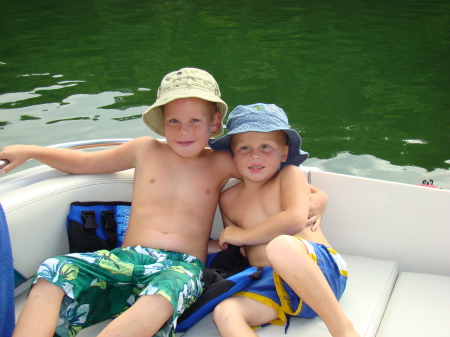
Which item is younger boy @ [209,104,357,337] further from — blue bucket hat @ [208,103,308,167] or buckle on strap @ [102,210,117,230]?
buckle on strap @ [102,210,117,230]

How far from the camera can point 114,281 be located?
1765 mm

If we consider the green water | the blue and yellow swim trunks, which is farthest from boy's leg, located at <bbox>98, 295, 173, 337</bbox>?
the green water

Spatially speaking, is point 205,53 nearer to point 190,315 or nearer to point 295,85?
point 295,85

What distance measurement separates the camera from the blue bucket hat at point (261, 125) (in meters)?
1.95

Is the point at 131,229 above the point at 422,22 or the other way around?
the other way around

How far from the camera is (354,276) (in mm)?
2004

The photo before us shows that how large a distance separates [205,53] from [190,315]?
239 inches

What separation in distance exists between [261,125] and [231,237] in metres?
0.41

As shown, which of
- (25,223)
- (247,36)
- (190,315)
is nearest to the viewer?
(190,315)

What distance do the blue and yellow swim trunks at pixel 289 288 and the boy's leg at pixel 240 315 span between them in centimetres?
2

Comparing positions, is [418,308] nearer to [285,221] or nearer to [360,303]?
[360,303]

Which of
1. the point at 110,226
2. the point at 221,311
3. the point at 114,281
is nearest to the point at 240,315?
the point at 221,311

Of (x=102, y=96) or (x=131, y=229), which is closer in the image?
(x=131, y=229)

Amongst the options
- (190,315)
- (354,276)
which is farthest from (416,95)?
(190,315)
